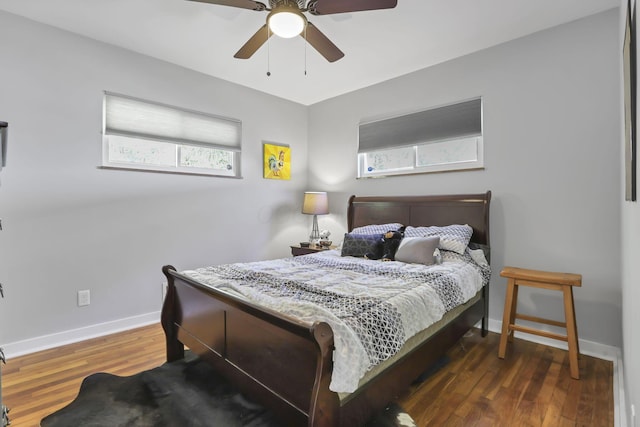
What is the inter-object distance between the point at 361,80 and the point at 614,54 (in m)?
2.27

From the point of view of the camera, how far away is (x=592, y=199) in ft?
8.39

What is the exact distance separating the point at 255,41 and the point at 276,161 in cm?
210

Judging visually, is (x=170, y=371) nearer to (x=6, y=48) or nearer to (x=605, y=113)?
(x=6, y=48)

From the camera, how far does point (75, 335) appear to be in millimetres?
2846

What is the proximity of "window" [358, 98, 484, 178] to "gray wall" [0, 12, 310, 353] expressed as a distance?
178cm

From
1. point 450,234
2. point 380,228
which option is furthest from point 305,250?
point 450,234

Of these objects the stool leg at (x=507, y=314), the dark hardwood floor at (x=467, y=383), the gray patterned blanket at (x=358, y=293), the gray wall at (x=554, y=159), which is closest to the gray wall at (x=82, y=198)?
the dark hardwood floor at (x=467, y=383)

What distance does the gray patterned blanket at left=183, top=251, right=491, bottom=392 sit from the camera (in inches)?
56.1

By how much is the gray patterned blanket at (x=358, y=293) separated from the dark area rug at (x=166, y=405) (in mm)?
618

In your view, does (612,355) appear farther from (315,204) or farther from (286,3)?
(286,3)

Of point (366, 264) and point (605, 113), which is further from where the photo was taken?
point (366, 264)

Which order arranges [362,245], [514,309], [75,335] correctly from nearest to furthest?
[514,309] < [75,335] < [362,245]

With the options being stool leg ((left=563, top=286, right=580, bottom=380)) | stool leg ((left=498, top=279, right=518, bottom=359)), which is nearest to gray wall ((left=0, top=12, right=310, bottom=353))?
stool leg ((left=498, top=279, right=518, bottom=359))

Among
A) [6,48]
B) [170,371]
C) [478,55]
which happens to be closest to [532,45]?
[478,55]
